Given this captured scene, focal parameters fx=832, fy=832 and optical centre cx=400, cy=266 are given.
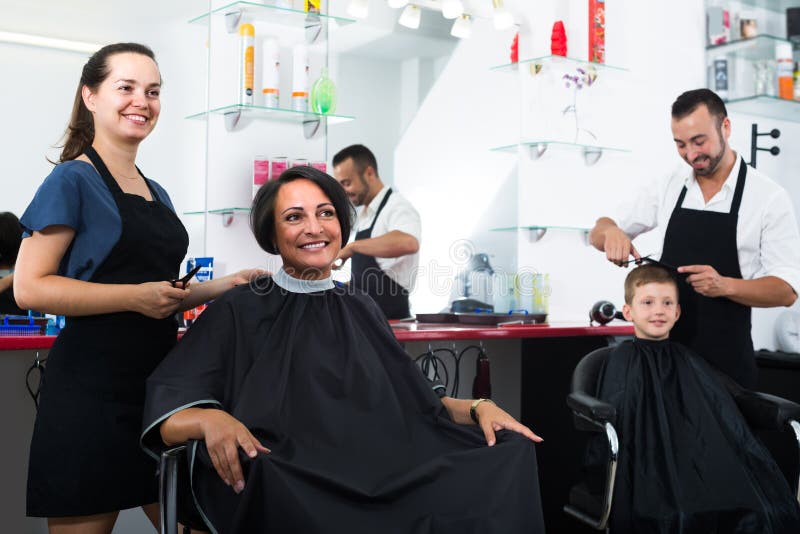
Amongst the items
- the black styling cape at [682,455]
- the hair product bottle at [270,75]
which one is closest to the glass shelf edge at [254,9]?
the hair product bottle at [270,75]

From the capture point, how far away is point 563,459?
10.4ft

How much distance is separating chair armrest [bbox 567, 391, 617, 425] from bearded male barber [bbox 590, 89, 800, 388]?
1.56 feet

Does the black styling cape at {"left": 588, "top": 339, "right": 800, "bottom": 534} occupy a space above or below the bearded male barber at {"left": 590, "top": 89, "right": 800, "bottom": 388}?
below

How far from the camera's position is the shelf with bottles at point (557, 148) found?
3.99 meters

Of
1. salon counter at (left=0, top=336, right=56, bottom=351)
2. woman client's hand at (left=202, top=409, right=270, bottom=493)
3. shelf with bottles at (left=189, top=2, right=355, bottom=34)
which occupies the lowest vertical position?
woman client's hand at (left=202, top=409, right=270, bottom=493)

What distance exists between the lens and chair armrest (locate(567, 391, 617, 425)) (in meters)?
2.25

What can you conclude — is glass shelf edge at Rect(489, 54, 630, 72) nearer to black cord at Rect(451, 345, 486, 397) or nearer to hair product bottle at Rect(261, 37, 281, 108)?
hair product bottle at Rect(261, 37, 281, 108)

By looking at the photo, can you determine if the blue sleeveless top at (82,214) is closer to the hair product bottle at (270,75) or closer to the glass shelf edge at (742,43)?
the hair product bottle at (270,75)

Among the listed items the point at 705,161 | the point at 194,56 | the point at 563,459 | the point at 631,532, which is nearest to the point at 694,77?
the point at 705,161

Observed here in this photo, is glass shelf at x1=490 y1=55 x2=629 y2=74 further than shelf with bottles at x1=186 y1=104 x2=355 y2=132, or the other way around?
glass shelf at x1=490 y1=55 x2=629 y2=74

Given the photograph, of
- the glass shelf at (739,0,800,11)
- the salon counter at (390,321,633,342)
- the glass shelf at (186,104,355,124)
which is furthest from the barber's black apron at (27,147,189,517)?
the glass shelf at (739,0,800,11)

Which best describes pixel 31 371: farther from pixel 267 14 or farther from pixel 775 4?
pixel 775 4

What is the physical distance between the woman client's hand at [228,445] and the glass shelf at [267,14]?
199 centimetres

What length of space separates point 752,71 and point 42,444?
4.08 metres
